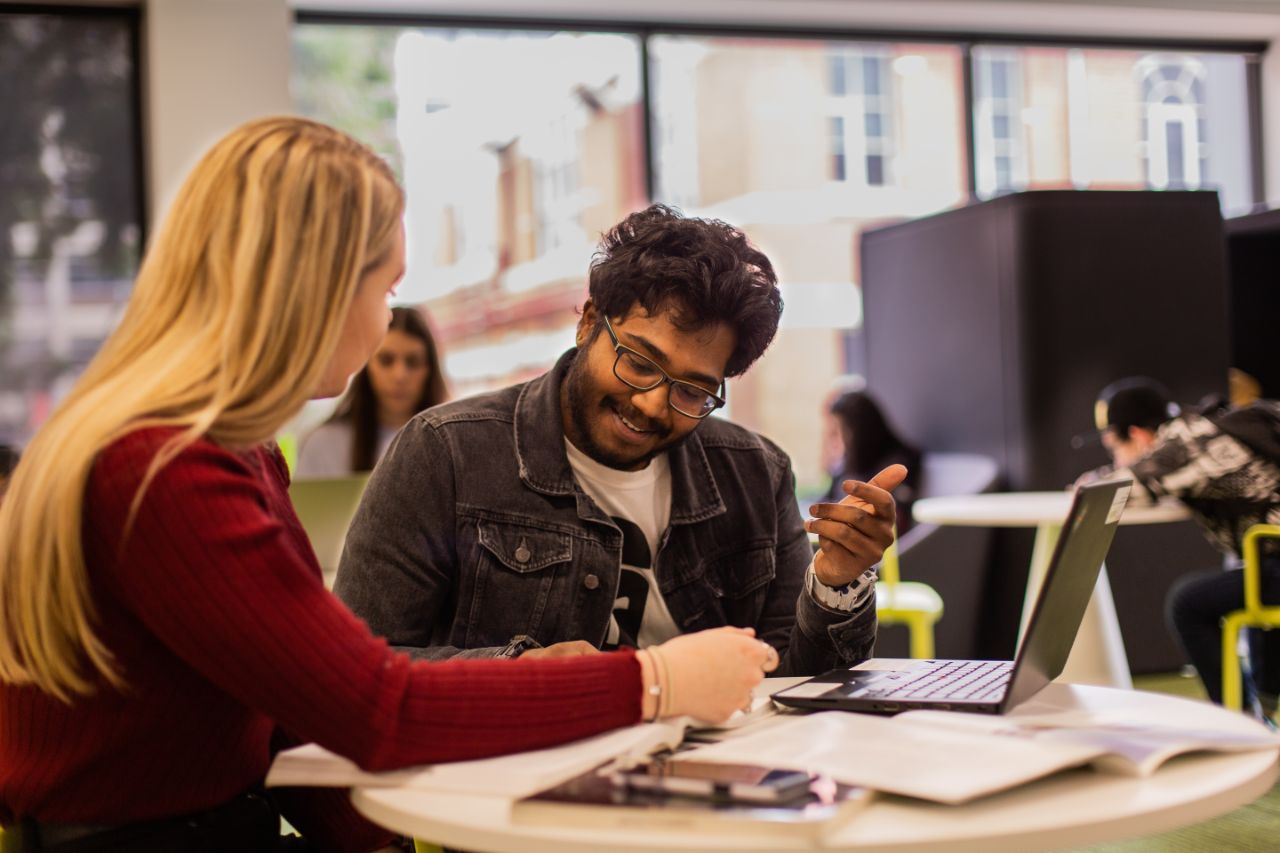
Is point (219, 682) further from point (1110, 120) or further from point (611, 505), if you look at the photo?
point (1110, 120)

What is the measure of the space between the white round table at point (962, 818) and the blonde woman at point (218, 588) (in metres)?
0.11

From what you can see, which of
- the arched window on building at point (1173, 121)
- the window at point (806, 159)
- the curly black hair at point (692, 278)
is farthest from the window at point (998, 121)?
the curly black hair at point (692, 278)

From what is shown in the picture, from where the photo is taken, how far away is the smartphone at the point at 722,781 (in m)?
1.01

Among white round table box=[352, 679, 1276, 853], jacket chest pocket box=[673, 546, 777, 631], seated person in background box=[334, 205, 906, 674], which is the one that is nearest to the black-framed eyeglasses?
seated person in background box=[334, 205, 906, 674]

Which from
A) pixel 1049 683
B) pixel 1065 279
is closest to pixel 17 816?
pixel 1049 683

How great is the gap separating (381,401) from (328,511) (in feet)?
6.22

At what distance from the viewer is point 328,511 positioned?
→ 2938 millimetres

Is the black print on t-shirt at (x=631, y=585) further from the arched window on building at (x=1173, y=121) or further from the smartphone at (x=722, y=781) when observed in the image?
the arched window on building at (x=1173, y=121)

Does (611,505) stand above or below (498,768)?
above

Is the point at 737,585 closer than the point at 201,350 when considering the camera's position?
No

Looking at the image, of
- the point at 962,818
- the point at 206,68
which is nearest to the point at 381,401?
the point at 206,68

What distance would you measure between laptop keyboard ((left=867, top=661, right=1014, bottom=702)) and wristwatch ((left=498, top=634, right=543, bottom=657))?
1.34 ft

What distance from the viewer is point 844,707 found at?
133cm

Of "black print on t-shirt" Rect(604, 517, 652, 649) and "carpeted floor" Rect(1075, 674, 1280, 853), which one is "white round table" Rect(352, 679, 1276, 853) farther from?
"carpeted floor" Rect(1075, 674, 1280, 853)
